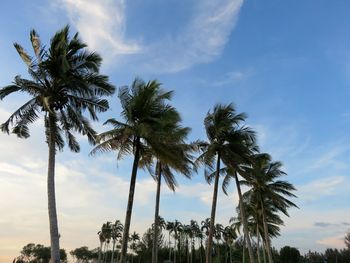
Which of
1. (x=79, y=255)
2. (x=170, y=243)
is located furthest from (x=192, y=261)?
(x=79, y=255)

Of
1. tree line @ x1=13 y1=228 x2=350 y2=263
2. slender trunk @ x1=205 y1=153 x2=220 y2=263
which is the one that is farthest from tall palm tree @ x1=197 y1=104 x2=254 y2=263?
tree line @ x1=13 y1=228 x2=350 y2=263

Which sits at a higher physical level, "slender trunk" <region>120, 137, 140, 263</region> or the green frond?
the green frond

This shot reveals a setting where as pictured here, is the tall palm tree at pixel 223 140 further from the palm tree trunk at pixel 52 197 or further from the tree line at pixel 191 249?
the tree line at pixel 191 249

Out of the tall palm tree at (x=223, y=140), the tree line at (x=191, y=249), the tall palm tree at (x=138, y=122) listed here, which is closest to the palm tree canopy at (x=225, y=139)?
the tall palm tree at (x=223, y=140)

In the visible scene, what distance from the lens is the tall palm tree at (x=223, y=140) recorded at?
1086 inches

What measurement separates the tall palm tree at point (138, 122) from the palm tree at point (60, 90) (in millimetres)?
1424

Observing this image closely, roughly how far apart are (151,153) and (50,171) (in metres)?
6.19

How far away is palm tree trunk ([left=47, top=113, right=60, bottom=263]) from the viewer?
15.5 meters

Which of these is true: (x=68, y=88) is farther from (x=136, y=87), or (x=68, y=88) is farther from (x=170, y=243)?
(x=170, y=243)

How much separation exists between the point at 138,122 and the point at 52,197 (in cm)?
598

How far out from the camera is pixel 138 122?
2031 cm

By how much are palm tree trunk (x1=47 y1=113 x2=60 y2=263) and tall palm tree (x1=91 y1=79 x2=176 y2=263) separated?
2.69 m

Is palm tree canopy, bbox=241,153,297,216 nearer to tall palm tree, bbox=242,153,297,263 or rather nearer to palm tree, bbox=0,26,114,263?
tall palm tree, bbox=242,153,297,263

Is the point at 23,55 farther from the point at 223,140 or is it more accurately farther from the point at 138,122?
the point at 223,140
